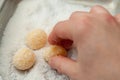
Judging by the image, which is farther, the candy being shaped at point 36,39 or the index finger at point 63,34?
the candy being shaped at point 36,39

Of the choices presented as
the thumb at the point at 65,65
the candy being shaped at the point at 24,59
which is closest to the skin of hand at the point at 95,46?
the thumb at the point at 65,65

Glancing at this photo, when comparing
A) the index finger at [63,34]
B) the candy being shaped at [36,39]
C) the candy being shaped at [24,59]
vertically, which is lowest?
the candy being shaped at [24,59]

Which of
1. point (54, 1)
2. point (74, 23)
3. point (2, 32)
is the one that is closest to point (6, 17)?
point (2, 32)

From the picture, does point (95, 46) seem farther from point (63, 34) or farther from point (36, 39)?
point (36, 39)

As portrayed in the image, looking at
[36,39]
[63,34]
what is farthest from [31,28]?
[63,34]

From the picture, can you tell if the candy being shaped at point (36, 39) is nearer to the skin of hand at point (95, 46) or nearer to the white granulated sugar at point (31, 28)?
the white granulated sugar at point (31, 28)

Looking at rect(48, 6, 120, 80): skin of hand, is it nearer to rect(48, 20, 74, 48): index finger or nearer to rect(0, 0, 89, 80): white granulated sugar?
rect(48, 20, 74, 48): index finger

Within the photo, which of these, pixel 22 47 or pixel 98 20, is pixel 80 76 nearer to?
pixel 98 20
